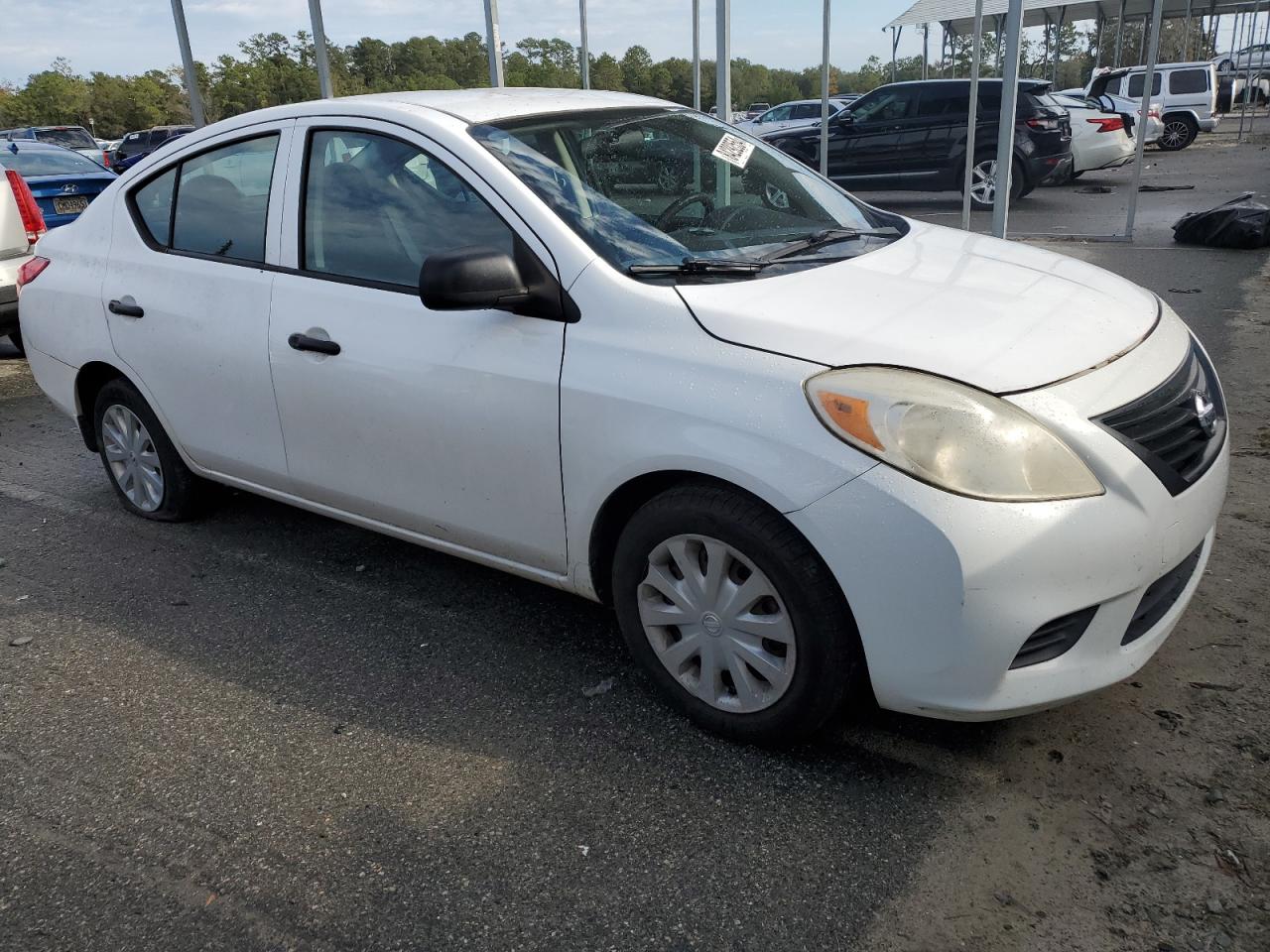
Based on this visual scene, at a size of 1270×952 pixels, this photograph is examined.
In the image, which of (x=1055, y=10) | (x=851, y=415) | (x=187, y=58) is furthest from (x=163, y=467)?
(x=1055, y=10)

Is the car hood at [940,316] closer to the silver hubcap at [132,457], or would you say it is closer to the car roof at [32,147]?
the silver hubcap at [132,457]

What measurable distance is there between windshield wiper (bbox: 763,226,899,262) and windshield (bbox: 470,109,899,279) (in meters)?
0.03

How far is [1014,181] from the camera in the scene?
1438 centimetres

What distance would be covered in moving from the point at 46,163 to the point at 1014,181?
1166cm

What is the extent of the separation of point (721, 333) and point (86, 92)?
63732 millimetres

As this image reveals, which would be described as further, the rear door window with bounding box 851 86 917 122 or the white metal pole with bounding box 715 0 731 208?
the rear door window with bounding box 851 86 917 122

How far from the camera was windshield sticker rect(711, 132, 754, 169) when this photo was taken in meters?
3.74

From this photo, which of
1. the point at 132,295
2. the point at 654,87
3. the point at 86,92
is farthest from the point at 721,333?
the point at 86,92

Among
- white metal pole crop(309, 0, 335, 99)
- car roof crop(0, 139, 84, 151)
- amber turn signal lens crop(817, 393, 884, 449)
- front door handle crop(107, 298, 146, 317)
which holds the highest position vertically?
white metal pole crop(309, 0, 335, 99)

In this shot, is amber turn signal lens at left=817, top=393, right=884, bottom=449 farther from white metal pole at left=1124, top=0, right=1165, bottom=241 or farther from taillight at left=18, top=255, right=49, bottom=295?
white metal pole at left=1124, top=0, right=1165, bottom=241

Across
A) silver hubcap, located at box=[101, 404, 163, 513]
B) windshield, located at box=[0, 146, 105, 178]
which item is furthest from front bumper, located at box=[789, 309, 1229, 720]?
windshield, located at box=[0, 146, 105, 178]

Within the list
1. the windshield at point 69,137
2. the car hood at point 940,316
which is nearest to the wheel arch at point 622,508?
the car hood at point 940,316

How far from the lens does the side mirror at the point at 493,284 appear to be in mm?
2818

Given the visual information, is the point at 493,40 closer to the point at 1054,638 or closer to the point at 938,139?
the point at 1054,638
